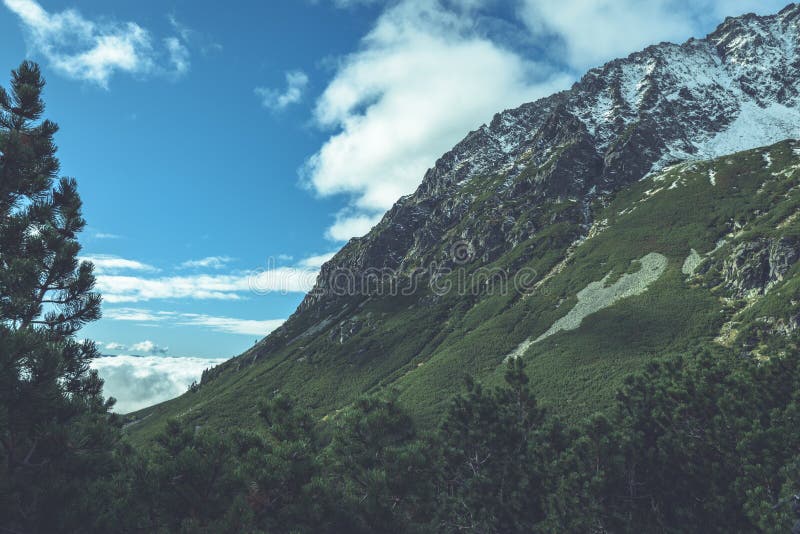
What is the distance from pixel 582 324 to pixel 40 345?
11877cm

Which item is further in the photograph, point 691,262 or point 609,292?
point 609,292

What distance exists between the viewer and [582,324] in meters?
110

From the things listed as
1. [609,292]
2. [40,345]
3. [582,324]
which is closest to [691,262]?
[609,292]

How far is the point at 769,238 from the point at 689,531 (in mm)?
104353

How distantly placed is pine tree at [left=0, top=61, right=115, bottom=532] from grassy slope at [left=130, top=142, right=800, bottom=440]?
58.9 m

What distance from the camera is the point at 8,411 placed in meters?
7.76

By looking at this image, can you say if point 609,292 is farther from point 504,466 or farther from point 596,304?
point 504,466

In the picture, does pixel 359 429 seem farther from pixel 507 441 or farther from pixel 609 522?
pixel 609 522

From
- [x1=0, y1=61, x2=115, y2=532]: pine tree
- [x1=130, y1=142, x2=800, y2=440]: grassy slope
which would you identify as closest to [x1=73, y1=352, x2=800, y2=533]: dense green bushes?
[x1=0, y1=61, x2=115, y2=532]: pine tree

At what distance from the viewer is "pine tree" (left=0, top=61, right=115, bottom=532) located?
7984mm

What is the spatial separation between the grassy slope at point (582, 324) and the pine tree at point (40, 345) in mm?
58928

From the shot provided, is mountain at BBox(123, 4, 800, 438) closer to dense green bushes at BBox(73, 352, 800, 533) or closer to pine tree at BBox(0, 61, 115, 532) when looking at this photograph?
dense green bushes at BBox(73, 352, 800, 533)

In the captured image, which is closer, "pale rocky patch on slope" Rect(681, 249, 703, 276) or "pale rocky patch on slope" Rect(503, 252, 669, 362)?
"pale rocky patch on slope" Rect(681, 249, 703, 276)

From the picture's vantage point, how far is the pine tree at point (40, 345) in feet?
26.2
